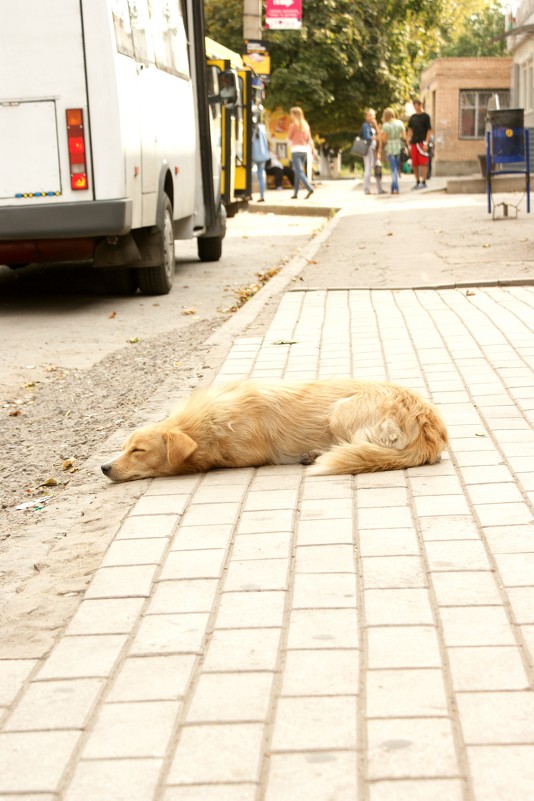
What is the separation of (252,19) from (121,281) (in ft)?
58.7

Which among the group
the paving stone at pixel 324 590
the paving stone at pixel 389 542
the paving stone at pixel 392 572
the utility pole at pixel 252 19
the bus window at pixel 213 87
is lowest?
the paving stone at pixel 324 590

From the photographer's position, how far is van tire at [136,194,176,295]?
1273 cm

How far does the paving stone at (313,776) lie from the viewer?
102 inches

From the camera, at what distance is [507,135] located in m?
21.4

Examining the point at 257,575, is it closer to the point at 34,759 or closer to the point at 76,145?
the point at 34,759

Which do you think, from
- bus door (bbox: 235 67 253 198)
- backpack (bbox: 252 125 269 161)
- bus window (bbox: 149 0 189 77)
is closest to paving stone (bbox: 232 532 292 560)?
bus window (bbox: 149 0 189 77)

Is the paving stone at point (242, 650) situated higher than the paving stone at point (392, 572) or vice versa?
the paving stone at point (392, 572)

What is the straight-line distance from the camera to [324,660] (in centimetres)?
325

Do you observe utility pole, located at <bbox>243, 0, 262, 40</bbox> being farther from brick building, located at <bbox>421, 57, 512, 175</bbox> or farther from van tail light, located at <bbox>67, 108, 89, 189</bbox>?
brick building, located at <bbox>421, 57, 512, 175</bbox>

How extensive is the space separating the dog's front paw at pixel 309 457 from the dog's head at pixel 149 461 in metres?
0.47

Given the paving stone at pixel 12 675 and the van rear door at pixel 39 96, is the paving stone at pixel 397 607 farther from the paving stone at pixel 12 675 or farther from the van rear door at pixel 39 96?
the van rear door at pixel 39 96

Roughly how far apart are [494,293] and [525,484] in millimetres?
6223

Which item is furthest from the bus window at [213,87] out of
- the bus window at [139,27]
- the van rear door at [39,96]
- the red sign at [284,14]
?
the red sign at [284,14]

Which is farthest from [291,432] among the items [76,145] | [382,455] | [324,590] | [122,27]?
[122,27]
